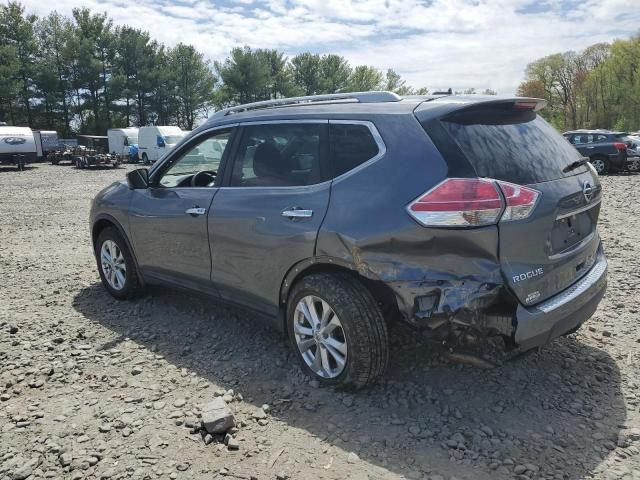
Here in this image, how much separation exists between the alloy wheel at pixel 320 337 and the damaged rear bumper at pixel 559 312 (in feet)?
3.38

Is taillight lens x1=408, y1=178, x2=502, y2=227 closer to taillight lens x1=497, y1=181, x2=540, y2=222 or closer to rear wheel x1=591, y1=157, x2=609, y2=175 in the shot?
taillight lens x1=497, y1=181, x2=540, y2=222

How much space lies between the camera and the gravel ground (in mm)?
2613

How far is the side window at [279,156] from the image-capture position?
3.31m

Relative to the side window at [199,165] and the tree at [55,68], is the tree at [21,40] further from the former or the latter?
the side window at [199,165]

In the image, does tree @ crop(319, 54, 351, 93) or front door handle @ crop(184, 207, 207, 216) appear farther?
tree @ crop(319, 54, 351, 93)

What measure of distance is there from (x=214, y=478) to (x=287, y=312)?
3.83 ft

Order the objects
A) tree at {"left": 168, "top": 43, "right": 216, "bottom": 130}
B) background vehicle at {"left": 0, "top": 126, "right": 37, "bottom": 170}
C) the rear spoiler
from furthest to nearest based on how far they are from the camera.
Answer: tree at {"left": 168, "top": 43, "right": 216, "bottom": 130} → background vehicle at {"left": 0, "top": 126, "right": 37, "bottom": 170} → the rear spoiler

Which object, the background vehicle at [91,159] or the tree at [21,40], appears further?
the tree at [21,40]

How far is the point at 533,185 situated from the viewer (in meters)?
2.79

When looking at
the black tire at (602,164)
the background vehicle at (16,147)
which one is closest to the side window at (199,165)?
the black tire at (602,164)

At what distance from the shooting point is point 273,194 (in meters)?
3.42

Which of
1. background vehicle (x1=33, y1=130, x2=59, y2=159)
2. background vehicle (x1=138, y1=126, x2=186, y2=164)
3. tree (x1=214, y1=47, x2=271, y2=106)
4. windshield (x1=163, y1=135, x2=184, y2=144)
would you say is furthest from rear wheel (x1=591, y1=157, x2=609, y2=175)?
tree (x1=214, y1=47, x2=271, y2=106)

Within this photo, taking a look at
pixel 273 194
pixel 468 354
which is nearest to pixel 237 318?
pixel 273 194

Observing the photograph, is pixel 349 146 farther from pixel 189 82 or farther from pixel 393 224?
pixel 189 82
